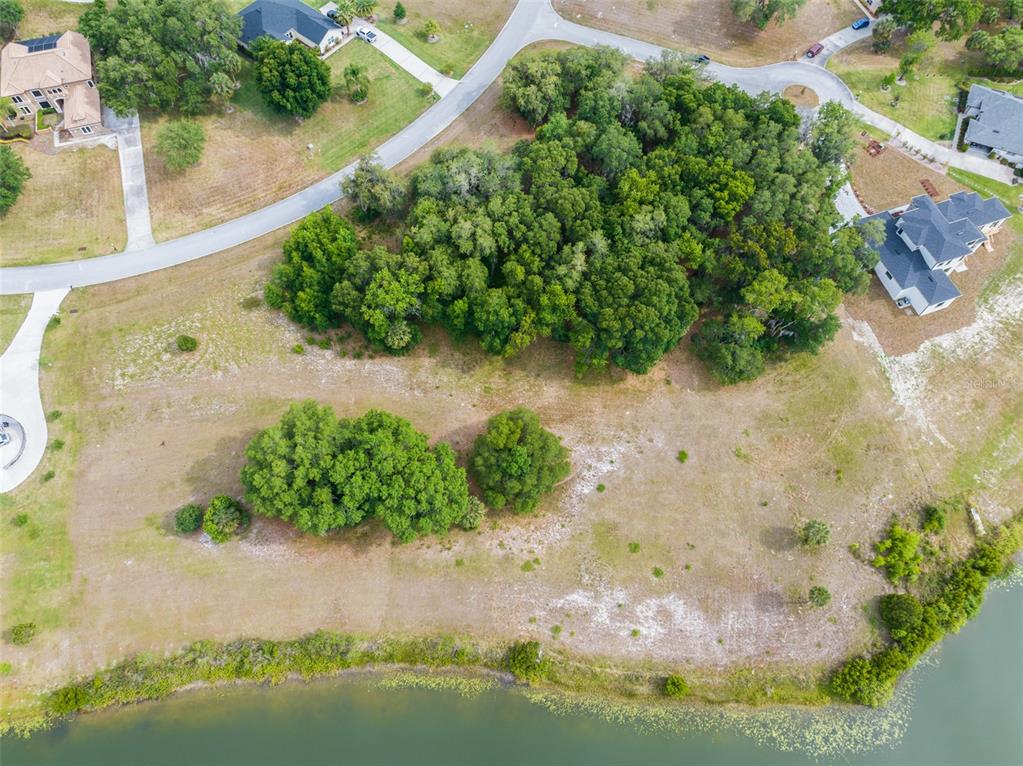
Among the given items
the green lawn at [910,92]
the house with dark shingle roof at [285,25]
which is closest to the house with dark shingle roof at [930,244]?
the green lawn at [910,92]

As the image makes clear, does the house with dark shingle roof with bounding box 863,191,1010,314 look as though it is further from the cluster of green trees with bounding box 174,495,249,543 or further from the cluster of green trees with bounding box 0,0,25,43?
the cluster of green trees with bounding box 0,0,25,43

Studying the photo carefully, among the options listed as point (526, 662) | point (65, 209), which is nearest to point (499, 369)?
point (526, 662)

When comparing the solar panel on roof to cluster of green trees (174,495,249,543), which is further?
the solar panel on roof

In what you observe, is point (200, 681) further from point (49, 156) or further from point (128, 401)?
point (49, 156)

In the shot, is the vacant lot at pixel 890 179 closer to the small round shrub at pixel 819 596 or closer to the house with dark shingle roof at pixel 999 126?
the house with dark shingle roof at pixel 999 126

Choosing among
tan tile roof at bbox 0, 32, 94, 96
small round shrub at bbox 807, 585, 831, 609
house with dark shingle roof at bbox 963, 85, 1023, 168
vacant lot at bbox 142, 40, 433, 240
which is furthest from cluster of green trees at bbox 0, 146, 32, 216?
house with dark shingle roof at bbox 963, 85, 1023, 168

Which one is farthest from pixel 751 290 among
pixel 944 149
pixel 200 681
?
pixel 200 681

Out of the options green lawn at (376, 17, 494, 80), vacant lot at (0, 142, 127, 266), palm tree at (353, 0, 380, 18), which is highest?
palm tree at (353, 0, 380, 18)
